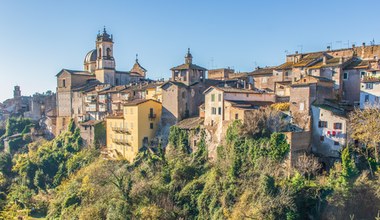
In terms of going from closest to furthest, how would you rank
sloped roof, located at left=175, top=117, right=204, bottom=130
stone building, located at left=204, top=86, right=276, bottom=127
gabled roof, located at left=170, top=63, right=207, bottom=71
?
stone building, located at left=204, top=86, right=276, bottom=127, sloped roof, located at left=175, top=117, right=204, bottom=130, gabled roof, located at left=170, top=63, right=207, bottom=71

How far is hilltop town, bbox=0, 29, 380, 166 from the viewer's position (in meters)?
37.4

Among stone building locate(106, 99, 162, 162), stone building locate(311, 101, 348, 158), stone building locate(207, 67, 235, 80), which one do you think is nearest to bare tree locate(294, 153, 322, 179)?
stone building locate(311, 101, 348, 158)

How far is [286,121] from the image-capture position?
37.8 meters

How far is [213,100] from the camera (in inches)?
1738

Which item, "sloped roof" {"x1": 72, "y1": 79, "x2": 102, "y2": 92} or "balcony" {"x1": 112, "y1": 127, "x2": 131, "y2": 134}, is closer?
"balcony" {"x1": 112, "y1": 127, "x2": 131, "y2": 134}

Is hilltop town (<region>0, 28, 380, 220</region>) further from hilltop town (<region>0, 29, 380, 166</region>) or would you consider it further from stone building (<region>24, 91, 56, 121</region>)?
stone building (<region>24, 91, 56, 121</region>)

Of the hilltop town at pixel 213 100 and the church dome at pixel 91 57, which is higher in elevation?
the church dome at pixel 91 57

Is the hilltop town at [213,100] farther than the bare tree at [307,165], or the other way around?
the hilltop town at [213,100]

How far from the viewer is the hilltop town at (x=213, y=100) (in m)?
37.4

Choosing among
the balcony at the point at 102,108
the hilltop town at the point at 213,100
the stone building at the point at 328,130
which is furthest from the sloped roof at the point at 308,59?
the balcony at the point at 102,108

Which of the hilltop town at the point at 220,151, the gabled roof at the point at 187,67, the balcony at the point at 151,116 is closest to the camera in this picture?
the hilltop town at the point at 220,151

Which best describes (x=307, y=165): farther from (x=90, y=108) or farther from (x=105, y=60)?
(x=105, y=60)

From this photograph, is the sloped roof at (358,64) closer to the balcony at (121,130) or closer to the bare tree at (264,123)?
the bare tree at (264,123)

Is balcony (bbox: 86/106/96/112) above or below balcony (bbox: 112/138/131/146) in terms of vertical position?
above
